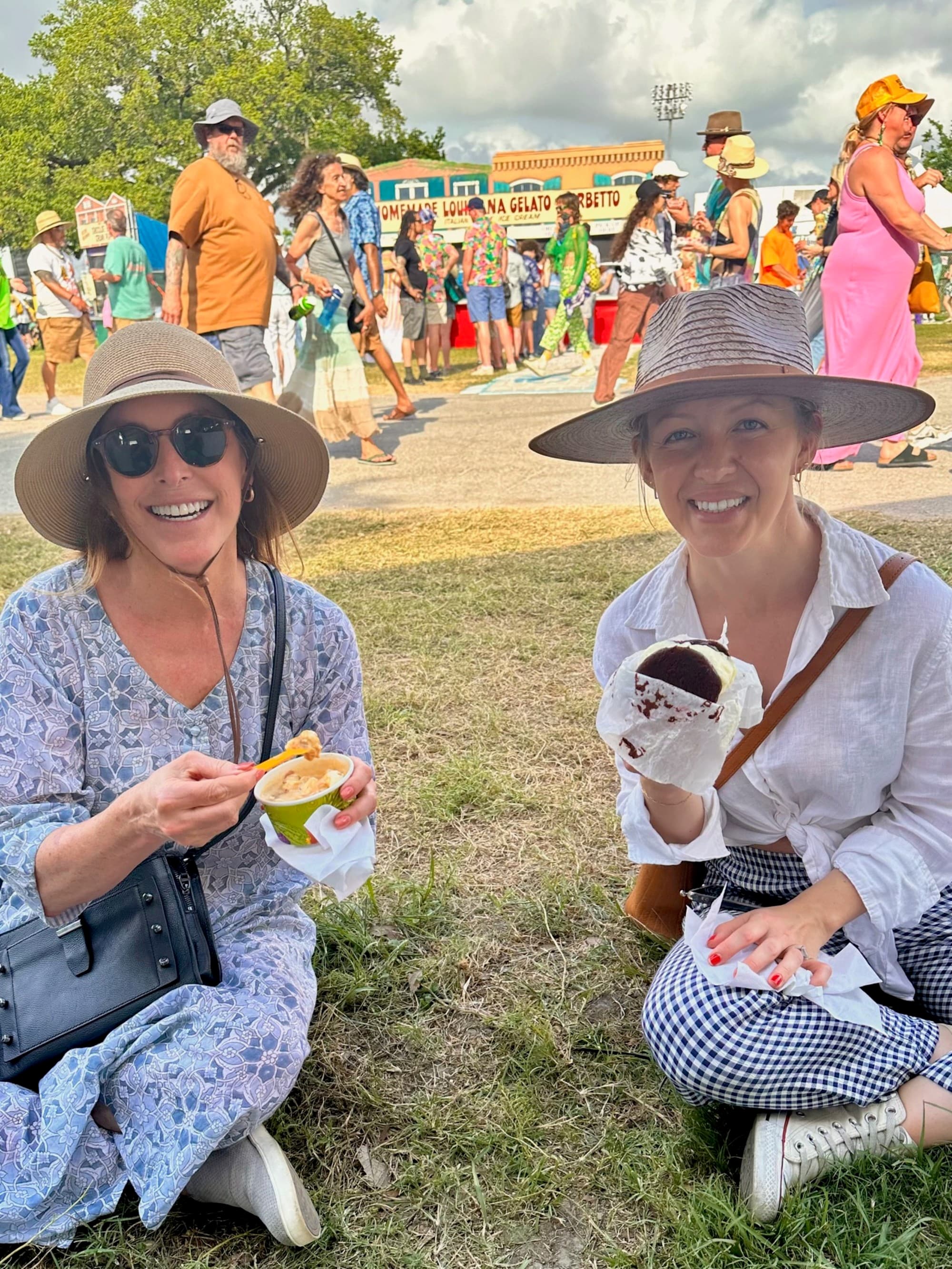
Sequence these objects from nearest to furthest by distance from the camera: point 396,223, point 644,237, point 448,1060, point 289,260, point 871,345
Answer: point 448,1060 → point 871,345 → point 289,260 → point 644,237 → point 396,223

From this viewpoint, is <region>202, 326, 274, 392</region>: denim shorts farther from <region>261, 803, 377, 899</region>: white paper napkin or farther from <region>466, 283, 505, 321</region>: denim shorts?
<region>466, 283, 505, 321</region>: denim shorts

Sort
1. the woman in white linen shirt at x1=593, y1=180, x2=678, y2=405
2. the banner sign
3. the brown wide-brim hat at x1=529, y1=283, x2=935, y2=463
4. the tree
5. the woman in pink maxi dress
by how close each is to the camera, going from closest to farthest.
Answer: the brown wide-brim hat at x1=529, y1=283, x2=935, y2=463
the woman in pink maxi dress
the woman in white linen shirt at x1=593, y1=180, x2=678, y2=405
the banner sign
the tree

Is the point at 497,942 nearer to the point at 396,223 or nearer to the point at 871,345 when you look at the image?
the point at 871,345

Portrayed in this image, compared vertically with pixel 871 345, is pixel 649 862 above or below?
below

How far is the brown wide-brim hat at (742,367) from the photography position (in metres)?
1.62

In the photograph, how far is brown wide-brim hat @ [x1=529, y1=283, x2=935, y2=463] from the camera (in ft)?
5.30

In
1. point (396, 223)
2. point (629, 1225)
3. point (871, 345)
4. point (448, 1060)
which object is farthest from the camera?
point (396, 223)

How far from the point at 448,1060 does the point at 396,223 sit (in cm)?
2988

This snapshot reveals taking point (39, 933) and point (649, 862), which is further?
point (649, 862)

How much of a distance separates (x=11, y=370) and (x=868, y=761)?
42.7 feet

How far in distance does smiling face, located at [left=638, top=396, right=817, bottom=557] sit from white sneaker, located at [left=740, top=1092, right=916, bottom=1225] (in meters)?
0.95

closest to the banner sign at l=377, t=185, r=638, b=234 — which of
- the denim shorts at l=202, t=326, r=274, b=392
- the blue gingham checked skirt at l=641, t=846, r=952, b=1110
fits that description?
the denim shorts at l=202, t=326, r=274, b=392

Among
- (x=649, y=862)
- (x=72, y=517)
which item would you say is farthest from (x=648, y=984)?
(x=72, y=517)

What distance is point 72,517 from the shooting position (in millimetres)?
1916
